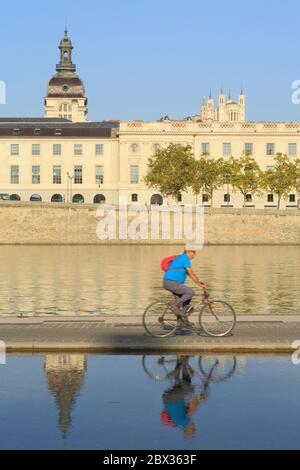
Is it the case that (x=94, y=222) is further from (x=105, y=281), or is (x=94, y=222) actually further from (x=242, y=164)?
(x=105, y=281)

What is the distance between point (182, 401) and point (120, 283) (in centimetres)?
2908

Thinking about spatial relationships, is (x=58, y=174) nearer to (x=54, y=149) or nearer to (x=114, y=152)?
(x=54, y=149)

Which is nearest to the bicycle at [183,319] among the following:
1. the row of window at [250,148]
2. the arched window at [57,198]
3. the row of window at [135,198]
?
the row of window at [250,148]

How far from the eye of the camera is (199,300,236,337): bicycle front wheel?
65.8ft

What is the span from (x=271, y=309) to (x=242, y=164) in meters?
86.4

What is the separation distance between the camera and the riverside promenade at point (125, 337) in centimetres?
1848

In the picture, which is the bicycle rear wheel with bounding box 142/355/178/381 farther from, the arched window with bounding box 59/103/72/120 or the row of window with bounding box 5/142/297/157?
the arched window with bounding box 59/103/72/120

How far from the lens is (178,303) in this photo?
20062 millimetres

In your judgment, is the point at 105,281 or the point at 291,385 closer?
the point at 291,385

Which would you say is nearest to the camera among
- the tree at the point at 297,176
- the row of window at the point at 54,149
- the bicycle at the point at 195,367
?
the bicycle at the point at 195,367

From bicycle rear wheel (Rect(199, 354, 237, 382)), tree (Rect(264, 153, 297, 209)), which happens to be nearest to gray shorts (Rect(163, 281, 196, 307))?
bicycle rear wheel (Rect(199, 354, 237, 382))

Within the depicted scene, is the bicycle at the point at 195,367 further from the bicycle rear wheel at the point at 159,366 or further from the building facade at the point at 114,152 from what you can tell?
the building facade at the point at 114,152

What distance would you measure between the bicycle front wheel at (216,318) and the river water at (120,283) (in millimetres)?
7446
